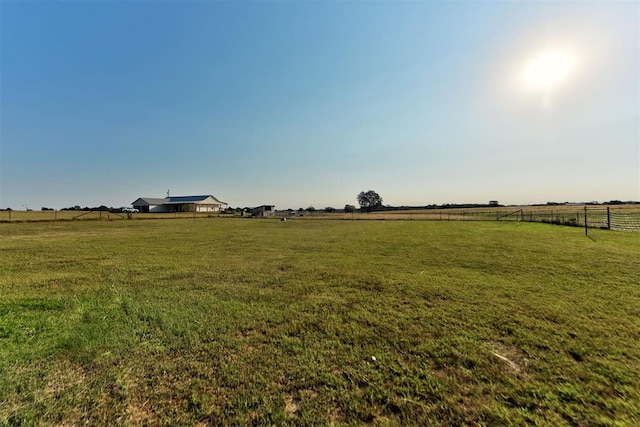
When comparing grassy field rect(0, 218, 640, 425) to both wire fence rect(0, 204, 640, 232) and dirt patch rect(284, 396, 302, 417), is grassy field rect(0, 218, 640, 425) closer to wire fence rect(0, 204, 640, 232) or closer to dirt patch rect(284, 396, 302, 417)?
dirt patch rect(284, 396, 302, 417)

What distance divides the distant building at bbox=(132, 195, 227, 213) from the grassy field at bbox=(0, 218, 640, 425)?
64927 millimetres

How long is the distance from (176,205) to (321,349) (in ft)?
243

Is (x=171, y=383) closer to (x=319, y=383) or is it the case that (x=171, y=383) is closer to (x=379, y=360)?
(x=319, y=383)

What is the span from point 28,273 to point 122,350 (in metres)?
6.13

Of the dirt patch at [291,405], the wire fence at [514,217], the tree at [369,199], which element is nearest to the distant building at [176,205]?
the wire fence at [514,217]

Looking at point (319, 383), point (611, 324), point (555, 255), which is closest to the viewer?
point (319, 383)

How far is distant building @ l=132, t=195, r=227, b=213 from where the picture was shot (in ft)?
213

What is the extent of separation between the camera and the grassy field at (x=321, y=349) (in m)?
2.19

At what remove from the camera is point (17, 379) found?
255 cm

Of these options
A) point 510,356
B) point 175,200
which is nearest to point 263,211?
point 175,200

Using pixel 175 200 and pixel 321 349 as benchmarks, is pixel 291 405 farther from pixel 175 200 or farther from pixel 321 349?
pixel 175 200

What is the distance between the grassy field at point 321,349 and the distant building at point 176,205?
64.9 m

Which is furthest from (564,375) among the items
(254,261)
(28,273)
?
(28,273)

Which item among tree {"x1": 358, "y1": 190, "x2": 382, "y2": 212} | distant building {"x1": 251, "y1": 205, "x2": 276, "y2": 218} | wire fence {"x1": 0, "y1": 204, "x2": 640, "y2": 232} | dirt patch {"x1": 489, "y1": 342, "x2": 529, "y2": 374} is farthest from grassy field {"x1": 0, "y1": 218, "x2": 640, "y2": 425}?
tree {"x1": 358, "y1": 190, "x2": 382, "y2": 212}
